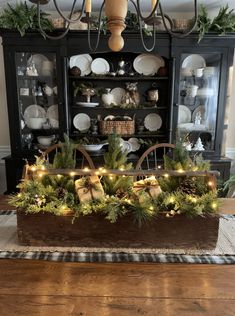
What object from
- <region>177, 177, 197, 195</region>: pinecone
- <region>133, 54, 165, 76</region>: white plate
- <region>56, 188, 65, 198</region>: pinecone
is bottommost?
<region>56, 188, 65, 198</region>: pinecone

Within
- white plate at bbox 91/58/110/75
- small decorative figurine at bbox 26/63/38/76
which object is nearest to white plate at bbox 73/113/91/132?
white plate at bbox 91/58/110/75

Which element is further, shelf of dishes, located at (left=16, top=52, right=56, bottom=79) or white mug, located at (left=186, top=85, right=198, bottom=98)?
white mug, located at (left=186, top=85, right=198, bottom=98)

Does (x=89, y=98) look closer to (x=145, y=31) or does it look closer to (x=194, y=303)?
(x=145, y=31)

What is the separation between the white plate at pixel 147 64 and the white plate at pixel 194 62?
245 millimetres

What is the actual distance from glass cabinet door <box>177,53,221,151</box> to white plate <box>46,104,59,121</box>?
1.26 m

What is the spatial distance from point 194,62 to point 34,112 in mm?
1746

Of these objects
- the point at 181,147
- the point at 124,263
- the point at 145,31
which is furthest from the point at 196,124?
the point at 124,263

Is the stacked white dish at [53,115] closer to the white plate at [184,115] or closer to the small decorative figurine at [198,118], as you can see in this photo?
the white plate at [184,115]

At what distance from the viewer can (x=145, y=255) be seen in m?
0.99

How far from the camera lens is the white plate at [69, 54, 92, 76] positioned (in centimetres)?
280

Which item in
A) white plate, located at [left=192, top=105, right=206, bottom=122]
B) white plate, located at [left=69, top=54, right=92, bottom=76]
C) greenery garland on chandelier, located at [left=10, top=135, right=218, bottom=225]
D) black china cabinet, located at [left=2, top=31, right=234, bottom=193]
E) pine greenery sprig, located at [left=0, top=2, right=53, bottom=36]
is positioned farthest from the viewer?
white plate, located at [left=192, top=105, right=206, bottom=122]

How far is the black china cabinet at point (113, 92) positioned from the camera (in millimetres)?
2576

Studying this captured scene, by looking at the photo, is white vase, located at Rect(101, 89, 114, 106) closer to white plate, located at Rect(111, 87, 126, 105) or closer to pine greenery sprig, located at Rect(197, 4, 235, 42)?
white plate, located at Rect(111, 87, 126, 105)

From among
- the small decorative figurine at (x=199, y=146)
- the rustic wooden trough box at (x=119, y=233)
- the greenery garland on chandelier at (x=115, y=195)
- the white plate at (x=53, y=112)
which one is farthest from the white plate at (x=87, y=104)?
the rustic wooden trough box at (x=119, y=233)
